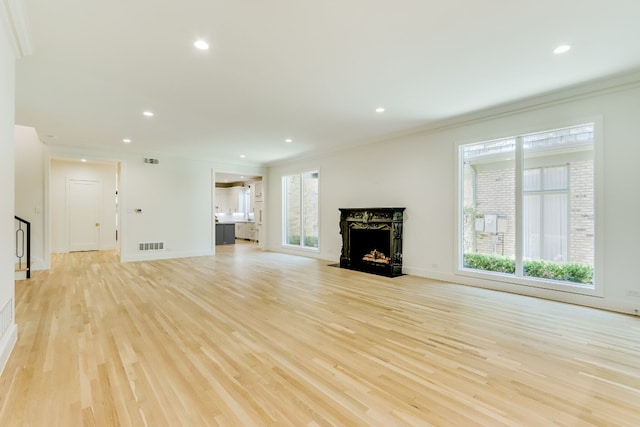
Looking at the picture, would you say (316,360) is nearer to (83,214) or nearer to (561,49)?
(561,49)

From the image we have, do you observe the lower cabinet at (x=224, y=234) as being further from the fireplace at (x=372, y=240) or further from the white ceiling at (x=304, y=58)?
the white ceiling at (x=304, y=58)

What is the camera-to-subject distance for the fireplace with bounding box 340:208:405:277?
6.07 meters

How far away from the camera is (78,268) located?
6625mm

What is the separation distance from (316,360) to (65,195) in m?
10.5

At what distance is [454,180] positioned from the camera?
5391 millimetres

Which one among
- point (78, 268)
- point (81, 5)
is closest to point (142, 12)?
point (81, 5)

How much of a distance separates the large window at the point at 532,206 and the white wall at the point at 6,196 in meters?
5.91

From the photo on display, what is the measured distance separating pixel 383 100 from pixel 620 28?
8.07 ft

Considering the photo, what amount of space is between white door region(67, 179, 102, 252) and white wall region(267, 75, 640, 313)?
6087 mm

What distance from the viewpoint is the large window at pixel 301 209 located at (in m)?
8.62

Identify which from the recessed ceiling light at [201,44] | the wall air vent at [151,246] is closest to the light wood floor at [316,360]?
the recessed ceiling light at [201,44]

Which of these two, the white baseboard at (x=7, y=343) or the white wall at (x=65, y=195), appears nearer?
the white baseboard at (x=7, y=343)

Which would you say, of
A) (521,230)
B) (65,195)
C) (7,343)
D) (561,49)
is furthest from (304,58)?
(65,195)

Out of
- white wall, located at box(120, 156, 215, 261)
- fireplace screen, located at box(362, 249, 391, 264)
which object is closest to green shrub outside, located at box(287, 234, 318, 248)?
fireplace screen, located at box(362, 249, 391, 264)
